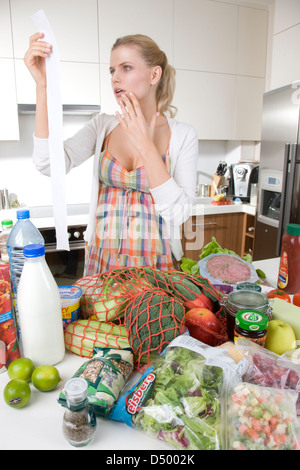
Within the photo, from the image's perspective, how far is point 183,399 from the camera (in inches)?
17.3

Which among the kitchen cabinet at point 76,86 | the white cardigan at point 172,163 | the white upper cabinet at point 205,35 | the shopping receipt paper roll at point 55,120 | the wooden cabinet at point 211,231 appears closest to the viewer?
the shopping receipt paper roll at point 55,120

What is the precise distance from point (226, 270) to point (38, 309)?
0.52 metres

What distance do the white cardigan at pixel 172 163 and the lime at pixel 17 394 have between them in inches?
25.4

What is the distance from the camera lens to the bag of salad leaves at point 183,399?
1.38ft

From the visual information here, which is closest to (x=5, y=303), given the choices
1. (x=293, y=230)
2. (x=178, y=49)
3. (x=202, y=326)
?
(x=202, y=326)

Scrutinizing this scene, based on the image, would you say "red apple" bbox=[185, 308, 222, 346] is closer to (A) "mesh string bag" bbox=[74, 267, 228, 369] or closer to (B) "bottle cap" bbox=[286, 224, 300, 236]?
(A) "mesh string bag" bbox=[74, 267, 228, 369]

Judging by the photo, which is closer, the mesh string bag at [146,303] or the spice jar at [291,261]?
the mesh string bag at [146,303]

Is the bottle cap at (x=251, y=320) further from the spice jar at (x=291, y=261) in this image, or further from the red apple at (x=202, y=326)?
the spice jar at (x=291, y=261)

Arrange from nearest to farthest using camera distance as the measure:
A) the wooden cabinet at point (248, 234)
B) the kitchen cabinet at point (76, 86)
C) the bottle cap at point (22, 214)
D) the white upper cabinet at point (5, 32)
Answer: the bottle cap at point (22, 214) → the white upper cabinet at point (5, 32) → the kitchen cabinet at point (76, 86) → the wooden cabinet at point (248, 234)

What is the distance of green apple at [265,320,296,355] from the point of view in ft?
1.91

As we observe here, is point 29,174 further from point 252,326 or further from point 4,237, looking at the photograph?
point 252,326

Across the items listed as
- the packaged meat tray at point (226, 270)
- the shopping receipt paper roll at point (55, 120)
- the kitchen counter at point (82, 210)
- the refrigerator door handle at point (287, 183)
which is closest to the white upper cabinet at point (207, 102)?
the kitchen counter at point (82, 210)

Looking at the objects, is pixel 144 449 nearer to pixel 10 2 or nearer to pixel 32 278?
pixel 32 278

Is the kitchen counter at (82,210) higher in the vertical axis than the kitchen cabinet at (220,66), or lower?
lower
